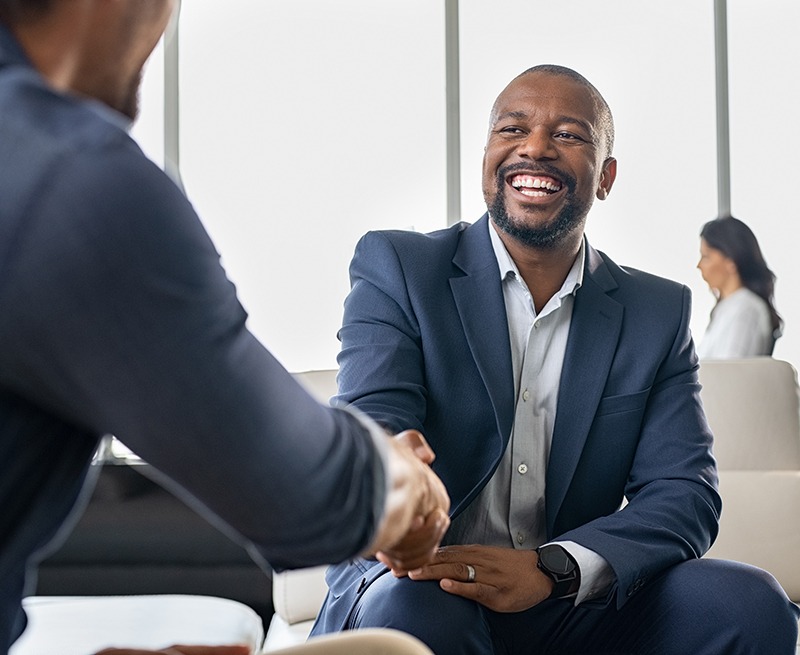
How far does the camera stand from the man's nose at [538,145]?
1923mm

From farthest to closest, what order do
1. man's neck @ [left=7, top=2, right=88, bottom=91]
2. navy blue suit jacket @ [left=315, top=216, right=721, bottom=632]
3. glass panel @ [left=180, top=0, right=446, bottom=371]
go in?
glass panel @ [left=180, top=0, right=446, bottom=371] < navy blue suit jacket @ [left=315, top=216, right=721, bottom=632] < man's neck @ [left=7, top=2, right=88, bottom=91]

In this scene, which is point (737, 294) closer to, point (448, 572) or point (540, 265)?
point (540, 265)

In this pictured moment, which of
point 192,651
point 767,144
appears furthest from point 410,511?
point 767,144

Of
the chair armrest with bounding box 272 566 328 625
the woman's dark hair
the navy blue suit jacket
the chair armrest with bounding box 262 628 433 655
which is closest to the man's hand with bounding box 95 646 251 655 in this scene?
the chair armrest with bounding box 262 628 433 655

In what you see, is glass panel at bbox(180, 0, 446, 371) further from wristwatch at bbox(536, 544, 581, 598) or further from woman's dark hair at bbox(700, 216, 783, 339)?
wristwatch at bbox(536, 544, 581, 598)

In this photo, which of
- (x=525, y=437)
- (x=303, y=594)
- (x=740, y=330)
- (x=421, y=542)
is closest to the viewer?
(x=421, y=542)

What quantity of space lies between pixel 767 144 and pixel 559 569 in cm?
456

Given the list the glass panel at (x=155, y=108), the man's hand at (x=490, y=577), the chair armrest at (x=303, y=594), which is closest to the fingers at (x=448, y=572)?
the man's hand at (x=490, y=577)

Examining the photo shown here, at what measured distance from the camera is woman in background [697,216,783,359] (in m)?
3.84

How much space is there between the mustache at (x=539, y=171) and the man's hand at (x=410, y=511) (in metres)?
1.03

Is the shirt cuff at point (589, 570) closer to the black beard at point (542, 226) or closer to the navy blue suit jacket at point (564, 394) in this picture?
the navy blue suit jacket at point (564, 394)

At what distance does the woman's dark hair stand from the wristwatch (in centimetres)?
260

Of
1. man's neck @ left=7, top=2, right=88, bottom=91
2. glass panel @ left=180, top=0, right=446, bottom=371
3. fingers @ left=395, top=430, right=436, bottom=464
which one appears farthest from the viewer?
glass panel @ left=180, top=0, right=446, bottom=371

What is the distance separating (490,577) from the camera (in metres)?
1.53
